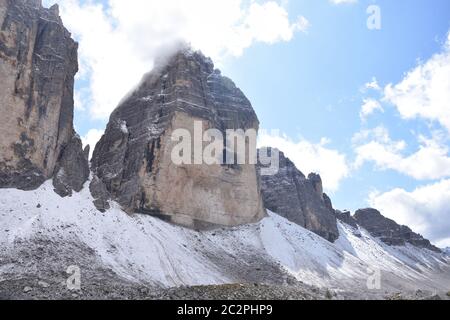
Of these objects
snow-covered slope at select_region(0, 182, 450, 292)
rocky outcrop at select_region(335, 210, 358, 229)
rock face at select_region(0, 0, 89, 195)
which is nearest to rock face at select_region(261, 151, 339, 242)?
snow-covered slope at select_region(0, 182, 450, 292)

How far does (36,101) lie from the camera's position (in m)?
48.2

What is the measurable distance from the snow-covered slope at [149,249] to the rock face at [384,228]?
205 ft

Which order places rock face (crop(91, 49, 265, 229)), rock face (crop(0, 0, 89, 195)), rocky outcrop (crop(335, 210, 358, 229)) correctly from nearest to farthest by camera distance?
rock face (crop(0, 0, 89, 195)) < rock face (crop(91, 49, 265, 229)) < rocky outcrop (crop(335, 210, 358, 229))

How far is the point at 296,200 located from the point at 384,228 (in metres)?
53.3

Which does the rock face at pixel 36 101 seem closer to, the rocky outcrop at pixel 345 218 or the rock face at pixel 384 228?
the rocky outcrop at pixel 345 218

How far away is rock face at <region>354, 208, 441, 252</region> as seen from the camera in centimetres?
13288

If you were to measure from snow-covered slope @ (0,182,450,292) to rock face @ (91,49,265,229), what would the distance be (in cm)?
256

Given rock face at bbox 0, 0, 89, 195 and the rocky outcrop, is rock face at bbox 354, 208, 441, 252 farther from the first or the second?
rock face at bbox 0, 0, 89, 195

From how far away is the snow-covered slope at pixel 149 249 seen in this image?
3694cm

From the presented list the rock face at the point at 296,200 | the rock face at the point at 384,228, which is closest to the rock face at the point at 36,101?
the rock face at the point at 296,200

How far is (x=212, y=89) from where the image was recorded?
7256 centimetres

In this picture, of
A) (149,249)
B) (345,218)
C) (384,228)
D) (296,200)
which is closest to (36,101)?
(149,249)

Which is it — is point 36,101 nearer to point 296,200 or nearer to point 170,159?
point 170,159
